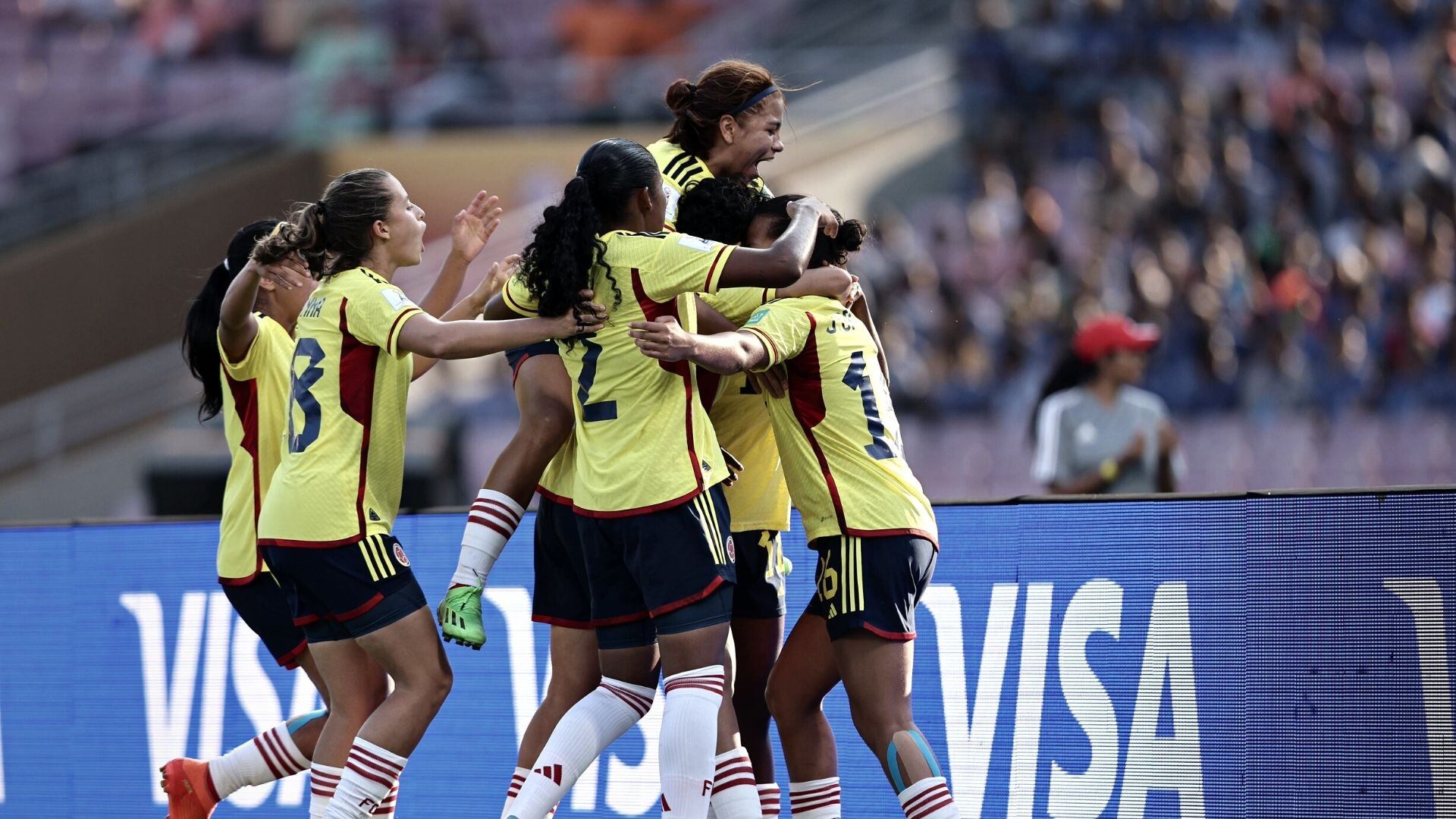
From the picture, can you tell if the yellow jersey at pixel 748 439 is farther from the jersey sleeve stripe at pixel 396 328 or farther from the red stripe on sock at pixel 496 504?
the jersey sleeve stripe at pixel 396 328

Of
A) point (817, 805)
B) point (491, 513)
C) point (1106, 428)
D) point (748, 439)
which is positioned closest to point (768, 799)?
point (817, 805)

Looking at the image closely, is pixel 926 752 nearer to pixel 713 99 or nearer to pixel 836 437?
pixel 836 437

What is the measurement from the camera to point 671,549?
495cm

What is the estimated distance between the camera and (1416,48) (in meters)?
15.8

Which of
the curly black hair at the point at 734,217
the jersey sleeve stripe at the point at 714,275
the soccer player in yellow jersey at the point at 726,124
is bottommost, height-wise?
the jersey sleeve stripe at the point at 714,275

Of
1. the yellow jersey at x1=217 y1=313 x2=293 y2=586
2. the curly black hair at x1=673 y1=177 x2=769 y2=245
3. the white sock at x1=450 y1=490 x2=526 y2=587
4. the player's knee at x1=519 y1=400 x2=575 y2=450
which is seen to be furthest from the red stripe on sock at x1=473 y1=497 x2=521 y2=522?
the curly black hair at x1=673 y1=177 x2=769 y2=245

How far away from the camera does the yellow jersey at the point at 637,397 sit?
16.2 ft

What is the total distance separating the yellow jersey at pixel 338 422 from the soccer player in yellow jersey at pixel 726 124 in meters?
0.99

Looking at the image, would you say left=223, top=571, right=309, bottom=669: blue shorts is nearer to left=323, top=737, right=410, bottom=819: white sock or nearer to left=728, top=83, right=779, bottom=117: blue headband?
left=323, top=737, right=410, bottom=819: white sock

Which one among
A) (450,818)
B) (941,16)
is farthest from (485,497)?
(941,16)

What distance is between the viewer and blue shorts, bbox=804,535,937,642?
509cm

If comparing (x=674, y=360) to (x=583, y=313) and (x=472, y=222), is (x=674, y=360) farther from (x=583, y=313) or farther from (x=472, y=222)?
(x=472, y=222)

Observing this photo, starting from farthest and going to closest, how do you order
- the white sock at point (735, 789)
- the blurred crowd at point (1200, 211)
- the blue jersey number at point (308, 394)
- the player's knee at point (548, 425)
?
the blurred crowd at point (1200, 211) → the player's knee at point (548, 425) → the blue jersey number at point (308, 394) → the white sock at point (735, 789)

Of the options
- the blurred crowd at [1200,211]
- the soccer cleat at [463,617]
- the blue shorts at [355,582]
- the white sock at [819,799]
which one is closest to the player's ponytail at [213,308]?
the blue shorts at [355,582]
